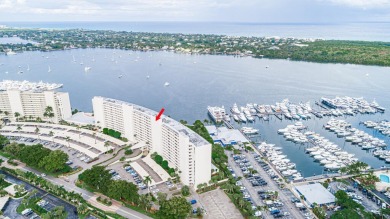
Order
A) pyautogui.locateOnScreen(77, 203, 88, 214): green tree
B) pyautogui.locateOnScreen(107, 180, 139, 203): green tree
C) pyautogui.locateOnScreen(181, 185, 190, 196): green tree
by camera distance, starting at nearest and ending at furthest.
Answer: pyautogui.locateOnScreen(77, 203, 88, 214): green tree, pyautogui.locateOnScreen(107, 180, 139, 203): green tree, pyautogui.locateOnScreen(181, 185, 190, 196): green tree

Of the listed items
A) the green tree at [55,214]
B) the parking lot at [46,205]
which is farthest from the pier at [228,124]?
the green tree at [55,214]

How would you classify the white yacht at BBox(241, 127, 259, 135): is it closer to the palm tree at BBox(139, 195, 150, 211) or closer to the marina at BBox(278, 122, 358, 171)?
the marina at BBox(278, 122, 358, 171)

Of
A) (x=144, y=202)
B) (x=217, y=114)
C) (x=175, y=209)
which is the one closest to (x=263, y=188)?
(x=175, y=209)

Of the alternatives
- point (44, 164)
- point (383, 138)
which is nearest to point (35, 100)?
point (44, 164)

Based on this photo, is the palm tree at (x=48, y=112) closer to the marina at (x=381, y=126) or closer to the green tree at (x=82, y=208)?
the green tree at (x=82, y=208)

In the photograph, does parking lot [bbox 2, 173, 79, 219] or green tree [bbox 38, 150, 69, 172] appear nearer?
parking lot [bbox 2, 173, 79, 219]

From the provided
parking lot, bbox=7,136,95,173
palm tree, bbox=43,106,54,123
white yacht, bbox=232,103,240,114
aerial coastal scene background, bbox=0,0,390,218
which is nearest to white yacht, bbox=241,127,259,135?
aerial coastal scene background, bbox=0,0,390,218

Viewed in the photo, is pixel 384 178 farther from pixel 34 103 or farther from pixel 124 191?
pixel 34 103

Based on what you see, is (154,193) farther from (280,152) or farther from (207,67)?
(207,67)
